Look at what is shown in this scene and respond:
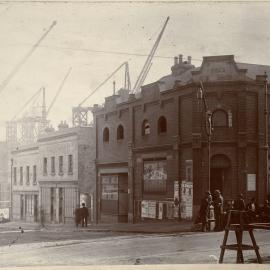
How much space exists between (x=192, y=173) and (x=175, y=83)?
292 cm

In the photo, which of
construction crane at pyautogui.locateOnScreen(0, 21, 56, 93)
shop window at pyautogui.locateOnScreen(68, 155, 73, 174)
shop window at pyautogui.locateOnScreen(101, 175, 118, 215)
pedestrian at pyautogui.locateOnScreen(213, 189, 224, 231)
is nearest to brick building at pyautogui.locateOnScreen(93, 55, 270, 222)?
shop window at pyautogui.locateOnScreen(101, 175, 118, 215)

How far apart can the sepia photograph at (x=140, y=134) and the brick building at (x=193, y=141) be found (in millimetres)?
37

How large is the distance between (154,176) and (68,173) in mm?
4229

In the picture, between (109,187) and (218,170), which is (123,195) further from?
(218,170)

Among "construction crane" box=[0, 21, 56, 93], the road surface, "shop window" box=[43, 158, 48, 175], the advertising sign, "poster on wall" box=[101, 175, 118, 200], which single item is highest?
"construction crane" box=[0, 21, 56, 93]

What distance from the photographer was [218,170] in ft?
59.2

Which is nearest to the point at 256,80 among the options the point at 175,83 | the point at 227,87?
the point at 227,87

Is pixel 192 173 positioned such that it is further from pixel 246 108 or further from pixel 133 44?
pixel 133 44

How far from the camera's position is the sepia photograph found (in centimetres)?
1005

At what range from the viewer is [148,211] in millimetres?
→ 19391

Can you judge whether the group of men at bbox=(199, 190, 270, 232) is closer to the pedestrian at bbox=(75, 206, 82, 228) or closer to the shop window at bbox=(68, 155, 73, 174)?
the pedestrian at bbox=(75, 206, 82, 228)

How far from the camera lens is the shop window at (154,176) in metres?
18.5

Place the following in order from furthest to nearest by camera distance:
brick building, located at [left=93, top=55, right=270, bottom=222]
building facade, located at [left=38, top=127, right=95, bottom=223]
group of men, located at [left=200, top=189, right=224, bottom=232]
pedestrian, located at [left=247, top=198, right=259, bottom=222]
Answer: building facade, located at [left=38, top=127, right=95, bottom=223] < brick building, located at [left=93, top=55, right=270, bottom=222] < group of men, located at [left=200, top=189, right=224, bottom=232] < pedestrian, located at [left=247, top=198, right=259, bottom=222]

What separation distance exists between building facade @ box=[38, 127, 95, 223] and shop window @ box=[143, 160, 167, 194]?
2.94m
